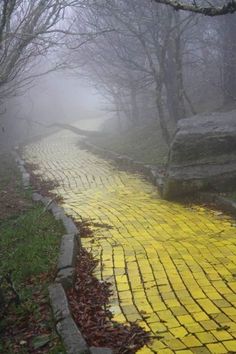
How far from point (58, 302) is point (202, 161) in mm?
5319

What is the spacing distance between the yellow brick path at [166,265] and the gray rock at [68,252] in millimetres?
337

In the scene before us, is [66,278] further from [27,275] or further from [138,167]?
[138,167]

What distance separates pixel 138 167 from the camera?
12.9 metres

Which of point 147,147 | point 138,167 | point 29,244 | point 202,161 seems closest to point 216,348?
point 29,244

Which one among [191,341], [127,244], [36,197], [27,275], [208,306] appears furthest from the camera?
[36,197]

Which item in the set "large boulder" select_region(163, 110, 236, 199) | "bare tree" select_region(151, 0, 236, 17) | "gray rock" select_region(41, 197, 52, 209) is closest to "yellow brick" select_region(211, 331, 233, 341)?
"bare tree" select_region(151, 0, 236, 17)

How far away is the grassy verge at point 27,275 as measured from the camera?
3.92 metres

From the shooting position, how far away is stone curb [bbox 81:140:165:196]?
10.5 meters

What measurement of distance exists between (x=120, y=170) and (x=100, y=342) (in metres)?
9.55

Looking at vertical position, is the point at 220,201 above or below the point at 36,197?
below

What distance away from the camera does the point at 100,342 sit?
3783 millimetres

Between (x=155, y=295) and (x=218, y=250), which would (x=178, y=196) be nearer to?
(x=218, y=250)

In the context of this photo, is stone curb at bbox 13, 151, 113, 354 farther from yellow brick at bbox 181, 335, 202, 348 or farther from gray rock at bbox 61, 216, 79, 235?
yellow brick at bbox 181, 335, 202, 348

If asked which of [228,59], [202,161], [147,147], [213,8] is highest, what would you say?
[228,59]
